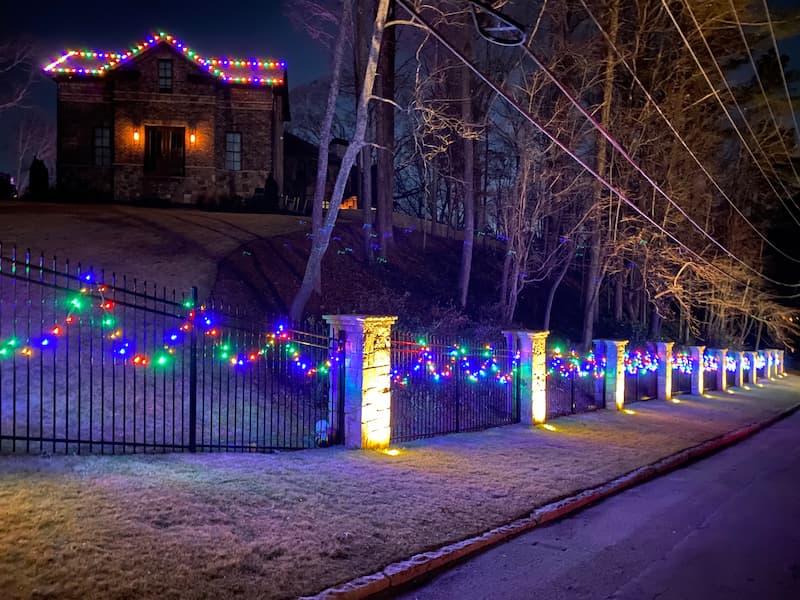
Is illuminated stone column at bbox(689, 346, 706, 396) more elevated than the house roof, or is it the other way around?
the house roof

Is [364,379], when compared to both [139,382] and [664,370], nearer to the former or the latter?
[139,382]

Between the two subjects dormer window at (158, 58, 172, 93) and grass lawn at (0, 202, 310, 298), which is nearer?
grass lawn at (0, 202, 310, 298)

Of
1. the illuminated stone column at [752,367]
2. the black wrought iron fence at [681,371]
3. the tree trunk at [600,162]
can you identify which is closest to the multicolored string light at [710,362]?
the black wrought iron fence at [681,371]

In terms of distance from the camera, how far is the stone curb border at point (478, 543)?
4.74 meters

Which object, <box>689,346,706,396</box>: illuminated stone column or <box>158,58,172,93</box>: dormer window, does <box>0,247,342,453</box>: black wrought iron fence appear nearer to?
<box>689,346,706,396</box>: illuminated stone column

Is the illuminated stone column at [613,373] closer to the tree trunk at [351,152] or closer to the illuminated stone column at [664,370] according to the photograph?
the illuminated stone column at [664,370]

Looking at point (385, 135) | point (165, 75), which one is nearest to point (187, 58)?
point (165, 75)

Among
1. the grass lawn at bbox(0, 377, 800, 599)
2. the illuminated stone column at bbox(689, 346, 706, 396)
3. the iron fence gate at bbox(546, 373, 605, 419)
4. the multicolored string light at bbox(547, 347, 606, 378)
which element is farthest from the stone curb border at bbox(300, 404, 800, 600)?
the illuminated stone column at bbox(689, 346, 706, 396)

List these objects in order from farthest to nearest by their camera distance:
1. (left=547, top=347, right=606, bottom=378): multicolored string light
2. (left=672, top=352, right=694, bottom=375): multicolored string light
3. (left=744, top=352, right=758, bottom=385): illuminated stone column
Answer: (left=744, top=352, right=758, bottom=385): illuminated stone column, (left=672, top=352, right=694, bottom=375): multicolored string light, (left=547, top=347, right=606, bottom=378): multicolored string light

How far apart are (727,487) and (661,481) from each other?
0.87 meters

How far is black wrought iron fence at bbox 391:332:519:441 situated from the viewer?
42.1 ft

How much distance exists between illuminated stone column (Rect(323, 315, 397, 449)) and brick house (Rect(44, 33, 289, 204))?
24.9 metres

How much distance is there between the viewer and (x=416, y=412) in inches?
551

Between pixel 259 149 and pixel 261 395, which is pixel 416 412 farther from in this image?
pixel 259 149
